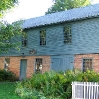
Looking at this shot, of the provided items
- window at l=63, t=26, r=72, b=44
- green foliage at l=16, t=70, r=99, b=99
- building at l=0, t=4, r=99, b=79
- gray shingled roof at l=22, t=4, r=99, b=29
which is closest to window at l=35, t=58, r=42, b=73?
building at l=0, t=4, r=99, b=79

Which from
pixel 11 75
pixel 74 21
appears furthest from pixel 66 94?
pixel 11 75

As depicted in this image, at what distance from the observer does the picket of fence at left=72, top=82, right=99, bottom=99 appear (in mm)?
13672

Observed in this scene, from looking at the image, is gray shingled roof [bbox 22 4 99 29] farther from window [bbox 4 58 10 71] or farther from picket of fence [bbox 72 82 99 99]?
picket of fence [bbox 72 82 99 99]

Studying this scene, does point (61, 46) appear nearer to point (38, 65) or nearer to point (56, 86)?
point (38, 65)

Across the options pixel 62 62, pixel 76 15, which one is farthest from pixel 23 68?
pixel 76 15

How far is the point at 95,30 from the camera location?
72.2ft

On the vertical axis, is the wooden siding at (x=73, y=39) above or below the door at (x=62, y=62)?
above

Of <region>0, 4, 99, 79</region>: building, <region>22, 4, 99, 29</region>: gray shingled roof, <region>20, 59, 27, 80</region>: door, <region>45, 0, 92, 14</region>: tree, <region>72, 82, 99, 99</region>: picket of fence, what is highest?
<region>45, 0, 92, 14</region>: tree

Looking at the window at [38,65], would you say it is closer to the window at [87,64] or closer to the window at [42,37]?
the window at [42,37]

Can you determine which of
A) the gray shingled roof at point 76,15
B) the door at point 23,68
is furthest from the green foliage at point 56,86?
the door at point 23,68

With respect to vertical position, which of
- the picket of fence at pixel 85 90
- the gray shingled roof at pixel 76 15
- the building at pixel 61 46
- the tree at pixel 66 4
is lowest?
the picket of fence at pixel 85 90

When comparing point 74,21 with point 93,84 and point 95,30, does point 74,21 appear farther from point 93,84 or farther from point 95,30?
point 93,84

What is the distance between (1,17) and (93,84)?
11.1 metres

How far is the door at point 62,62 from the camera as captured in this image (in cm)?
2391
